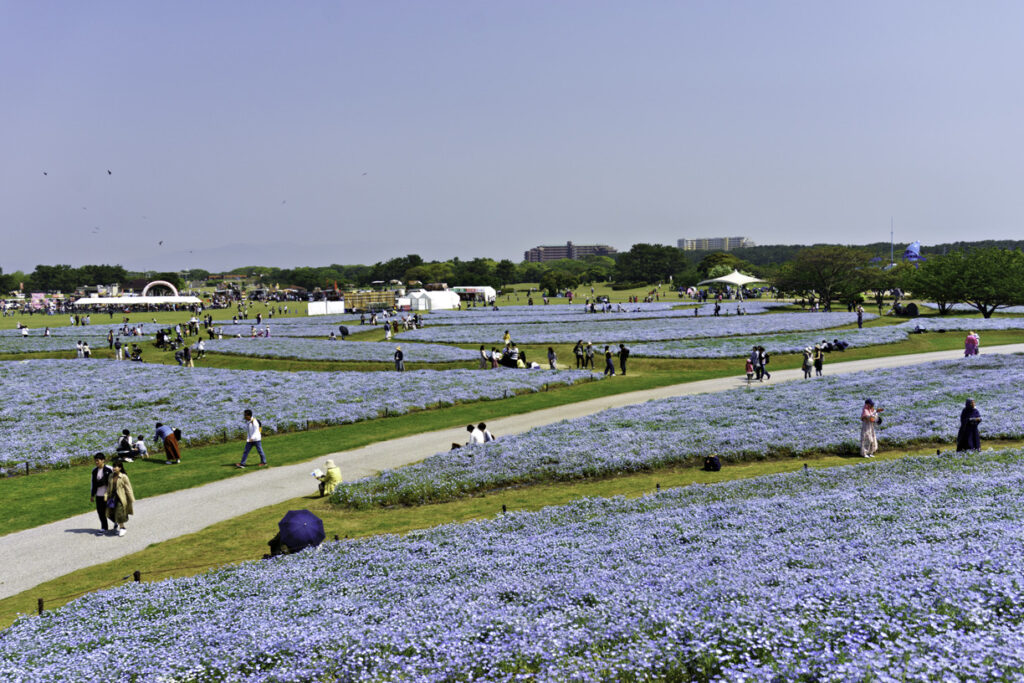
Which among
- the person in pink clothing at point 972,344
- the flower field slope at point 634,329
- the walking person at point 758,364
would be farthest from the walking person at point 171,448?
the person in pink clothing at point 972,344

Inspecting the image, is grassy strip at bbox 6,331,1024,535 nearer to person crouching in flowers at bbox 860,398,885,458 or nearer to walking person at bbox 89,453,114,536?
walking person at bbox 89,453,114,536

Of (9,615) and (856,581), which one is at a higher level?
(856,581)

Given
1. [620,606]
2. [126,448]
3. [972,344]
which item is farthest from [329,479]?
[972,344]

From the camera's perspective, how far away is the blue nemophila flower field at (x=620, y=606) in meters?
8.47

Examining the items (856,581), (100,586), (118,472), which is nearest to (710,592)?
(856,581)

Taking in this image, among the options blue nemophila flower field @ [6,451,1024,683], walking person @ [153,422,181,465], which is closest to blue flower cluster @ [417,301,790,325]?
walking person @ [153,422,181,465]

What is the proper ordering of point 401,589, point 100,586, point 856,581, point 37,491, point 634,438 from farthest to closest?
point 634,438 → point 37,491 → point 100,586 → point 401,589 → point 856,581

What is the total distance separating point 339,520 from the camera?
21.8 metres

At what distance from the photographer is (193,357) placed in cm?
6631

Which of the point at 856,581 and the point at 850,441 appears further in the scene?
the point at 850,441

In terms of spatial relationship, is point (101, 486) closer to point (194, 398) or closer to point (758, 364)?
point (194, 398)

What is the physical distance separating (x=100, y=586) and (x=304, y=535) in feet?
16.4

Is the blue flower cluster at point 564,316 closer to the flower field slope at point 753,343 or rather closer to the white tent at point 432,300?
the white tent at point 432,300

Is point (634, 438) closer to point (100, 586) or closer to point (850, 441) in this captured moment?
point (850, 441)
